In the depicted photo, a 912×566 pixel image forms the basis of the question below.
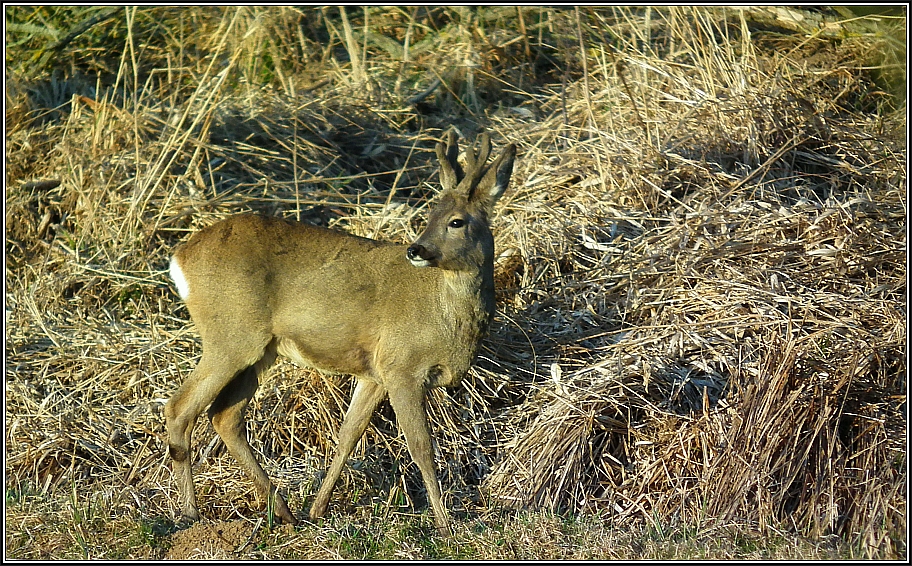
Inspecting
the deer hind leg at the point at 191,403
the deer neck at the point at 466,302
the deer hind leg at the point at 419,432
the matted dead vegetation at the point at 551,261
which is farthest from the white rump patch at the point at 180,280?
the deer neck at the point at 466,302

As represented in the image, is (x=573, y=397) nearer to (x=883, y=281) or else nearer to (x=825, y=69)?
(x=883, y=281)

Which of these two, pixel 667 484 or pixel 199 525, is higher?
pixel 199 525

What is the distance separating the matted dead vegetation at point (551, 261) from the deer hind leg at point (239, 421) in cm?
24

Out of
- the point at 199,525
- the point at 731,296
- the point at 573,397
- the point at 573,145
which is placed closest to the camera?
the point at 199,525

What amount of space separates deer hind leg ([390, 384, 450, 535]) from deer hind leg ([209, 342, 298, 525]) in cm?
79

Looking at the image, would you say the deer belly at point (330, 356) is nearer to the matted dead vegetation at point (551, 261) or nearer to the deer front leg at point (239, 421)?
the deer front leg at point (239, 421)

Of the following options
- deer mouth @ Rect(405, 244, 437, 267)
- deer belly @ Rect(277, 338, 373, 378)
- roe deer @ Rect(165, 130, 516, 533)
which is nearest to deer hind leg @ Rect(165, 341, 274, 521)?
roe deer @ Rect(165, 130, 516, 533)

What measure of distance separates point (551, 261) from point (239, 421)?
2.42m

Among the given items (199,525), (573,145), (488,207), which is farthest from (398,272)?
(573,145)

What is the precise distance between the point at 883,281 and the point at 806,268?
485mm

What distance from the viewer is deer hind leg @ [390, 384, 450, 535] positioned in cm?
538

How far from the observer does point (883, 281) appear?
6559 mm

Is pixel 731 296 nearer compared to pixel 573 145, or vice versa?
pixel 731 296

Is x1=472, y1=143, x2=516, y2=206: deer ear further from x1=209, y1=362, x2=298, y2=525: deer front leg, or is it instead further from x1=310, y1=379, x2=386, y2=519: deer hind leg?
x1=209, y1=362, x2=298, y2=525: deer front leg
